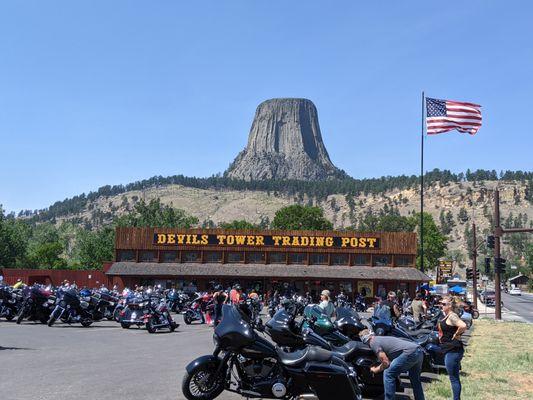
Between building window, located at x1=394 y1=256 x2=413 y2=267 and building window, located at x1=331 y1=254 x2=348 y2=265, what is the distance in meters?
5.15

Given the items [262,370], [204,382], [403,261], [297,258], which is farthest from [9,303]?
[403,261]

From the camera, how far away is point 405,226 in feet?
418

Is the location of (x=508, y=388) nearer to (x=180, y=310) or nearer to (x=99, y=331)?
(x=99, y=331)

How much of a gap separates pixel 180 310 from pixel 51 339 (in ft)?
49.1

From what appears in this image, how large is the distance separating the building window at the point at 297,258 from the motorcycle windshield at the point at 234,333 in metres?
52.4

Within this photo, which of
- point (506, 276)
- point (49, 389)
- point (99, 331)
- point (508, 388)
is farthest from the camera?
point (506, 276)

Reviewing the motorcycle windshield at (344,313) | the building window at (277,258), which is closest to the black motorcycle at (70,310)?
the motorcycle windshield at (344,313)

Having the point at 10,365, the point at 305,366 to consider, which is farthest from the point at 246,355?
the point at 10,365

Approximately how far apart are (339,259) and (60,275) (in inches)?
1153

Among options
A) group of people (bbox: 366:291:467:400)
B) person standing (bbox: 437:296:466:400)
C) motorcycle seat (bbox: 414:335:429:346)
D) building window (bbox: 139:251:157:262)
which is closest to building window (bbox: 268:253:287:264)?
building window (bbox: 139:251:157:262)

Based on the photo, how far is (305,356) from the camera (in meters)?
8.37

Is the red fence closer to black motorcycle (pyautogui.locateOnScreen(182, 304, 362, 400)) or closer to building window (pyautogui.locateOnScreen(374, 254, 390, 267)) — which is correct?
building window (pyautogui.locateOnScreen(374, 254, 390, 267))

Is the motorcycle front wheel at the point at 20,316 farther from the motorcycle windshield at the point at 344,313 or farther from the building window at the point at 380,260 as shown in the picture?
the building window at the point at 380,260

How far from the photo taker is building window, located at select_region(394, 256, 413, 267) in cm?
6094
